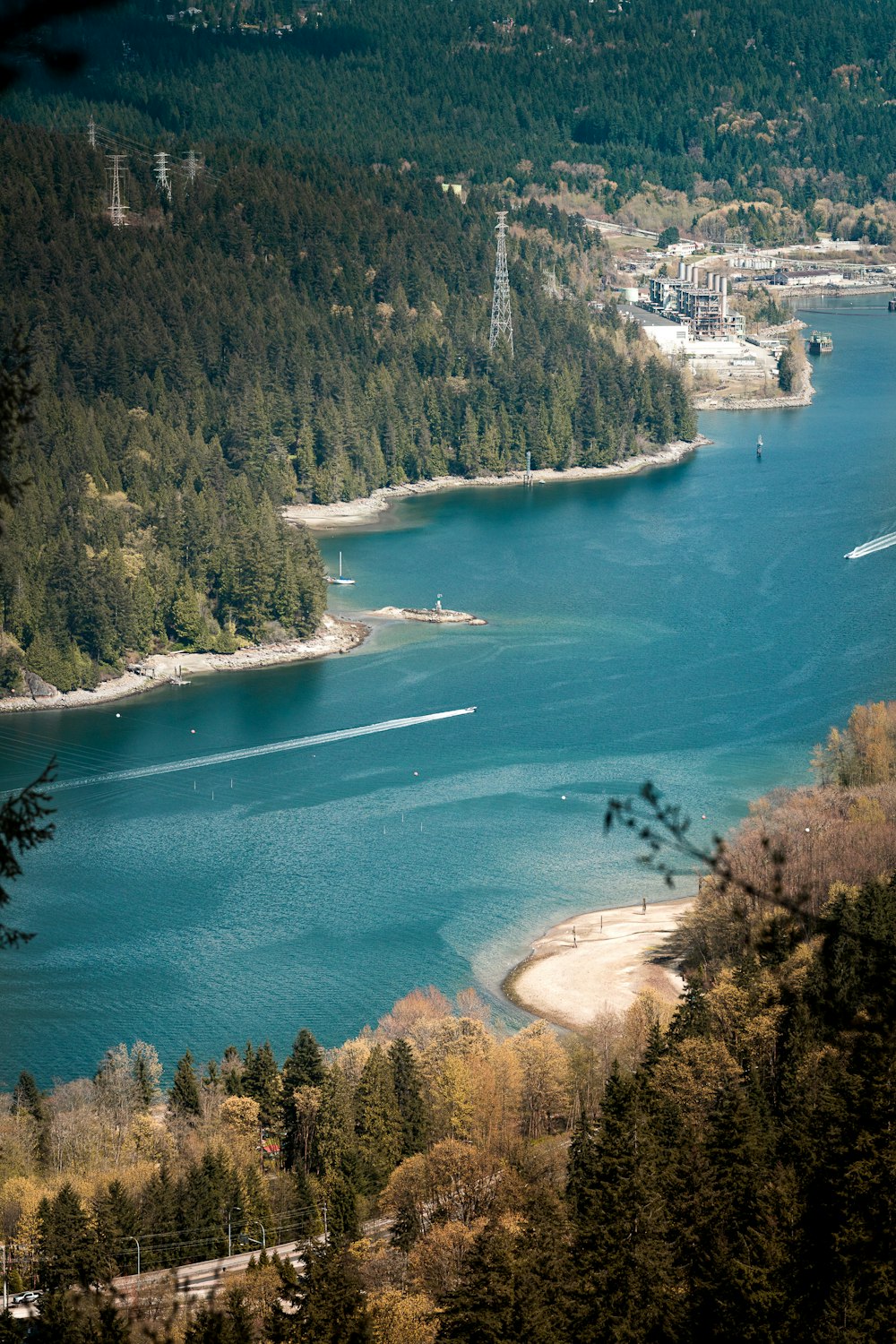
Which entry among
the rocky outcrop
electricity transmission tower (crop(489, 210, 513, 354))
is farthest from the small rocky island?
electricity transmission tower (crop(489, 210, 513, 354))

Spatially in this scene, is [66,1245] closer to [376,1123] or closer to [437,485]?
[376,1123]

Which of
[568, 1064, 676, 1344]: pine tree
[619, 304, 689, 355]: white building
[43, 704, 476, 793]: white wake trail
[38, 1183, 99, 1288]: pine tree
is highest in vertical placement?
[568, 1064, 676, 1344]: pine tree

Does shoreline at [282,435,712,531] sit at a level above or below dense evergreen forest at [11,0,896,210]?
below

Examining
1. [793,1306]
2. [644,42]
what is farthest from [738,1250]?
[644,42]

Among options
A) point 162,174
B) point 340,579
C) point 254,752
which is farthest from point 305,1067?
point 162,174

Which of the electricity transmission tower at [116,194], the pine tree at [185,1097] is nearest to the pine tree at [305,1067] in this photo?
the pine tree at [185,1097]

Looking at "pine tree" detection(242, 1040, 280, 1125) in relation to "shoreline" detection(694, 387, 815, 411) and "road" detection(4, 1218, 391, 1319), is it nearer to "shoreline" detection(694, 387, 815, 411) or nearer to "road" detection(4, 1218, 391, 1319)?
"road" detection(4, 1218, 391, 1319)
